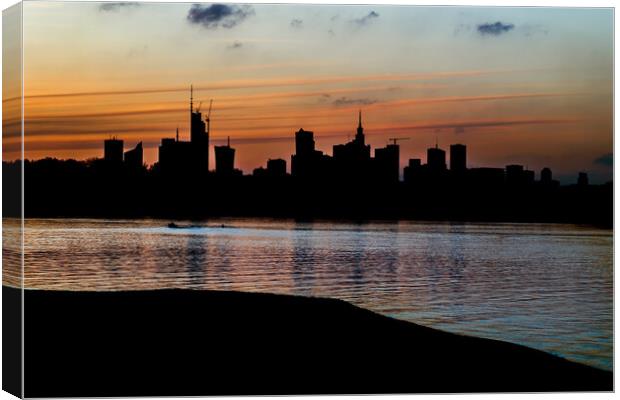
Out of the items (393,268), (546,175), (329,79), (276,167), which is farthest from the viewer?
(393,268)

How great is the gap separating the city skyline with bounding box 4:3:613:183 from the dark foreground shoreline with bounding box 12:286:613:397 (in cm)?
135

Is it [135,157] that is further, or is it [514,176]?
[514,176]

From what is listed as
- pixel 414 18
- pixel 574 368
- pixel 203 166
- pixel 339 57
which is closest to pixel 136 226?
pixel 203 166

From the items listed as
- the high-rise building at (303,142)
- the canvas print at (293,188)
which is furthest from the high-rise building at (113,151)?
the high-rise building at (303,142)

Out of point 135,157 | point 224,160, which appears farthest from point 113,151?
point 224,160

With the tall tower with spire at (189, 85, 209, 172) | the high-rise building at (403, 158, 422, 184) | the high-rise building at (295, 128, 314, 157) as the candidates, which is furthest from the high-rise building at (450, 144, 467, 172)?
the tall tower with spire at (189, 85, 209, 172)

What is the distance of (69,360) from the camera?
10.6 metres

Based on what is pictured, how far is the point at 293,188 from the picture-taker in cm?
1196

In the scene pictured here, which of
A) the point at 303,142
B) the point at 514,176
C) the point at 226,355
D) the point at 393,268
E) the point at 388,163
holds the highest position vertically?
the point at 303,142

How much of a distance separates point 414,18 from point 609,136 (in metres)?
2.19

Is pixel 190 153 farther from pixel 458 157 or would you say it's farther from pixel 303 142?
pixel 458 157

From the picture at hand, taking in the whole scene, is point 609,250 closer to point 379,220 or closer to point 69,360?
point 379,220

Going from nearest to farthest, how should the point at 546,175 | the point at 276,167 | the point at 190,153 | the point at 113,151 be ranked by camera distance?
the point at 113,151, the point at 190,153, the point at 276,167, the point at 546,175

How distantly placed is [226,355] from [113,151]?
6.86 ft
